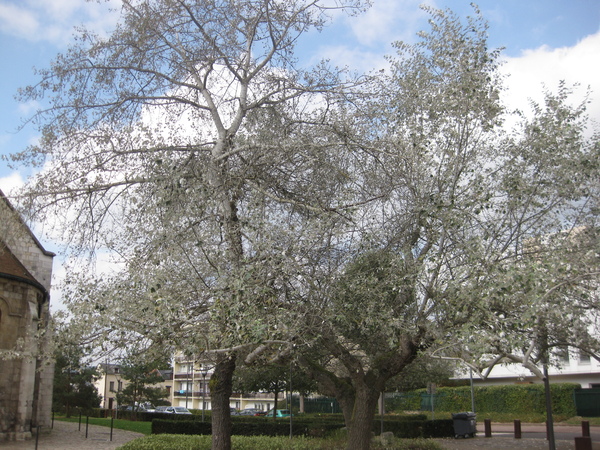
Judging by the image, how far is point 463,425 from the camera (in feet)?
80.4

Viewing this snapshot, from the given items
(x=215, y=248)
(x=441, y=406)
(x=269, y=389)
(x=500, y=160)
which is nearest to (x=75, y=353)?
(x=215, y=248)

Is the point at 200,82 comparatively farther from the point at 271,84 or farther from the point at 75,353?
the point at 75,353

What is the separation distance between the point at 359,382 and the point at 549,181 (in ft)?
18.2

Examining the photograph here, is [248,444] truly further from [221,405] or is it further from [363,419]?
[363,419]

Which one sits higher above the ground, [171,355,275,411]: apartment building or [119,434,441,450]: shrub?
[119,434,441,450]: shrub

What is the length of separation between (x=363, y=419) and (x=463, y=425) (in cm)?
1492

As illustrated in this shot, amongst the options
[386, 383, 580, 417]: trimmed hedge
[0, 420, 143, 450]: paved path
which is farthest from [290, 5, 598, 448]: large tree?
[386, 383, 580, 417]: trimmed hedge

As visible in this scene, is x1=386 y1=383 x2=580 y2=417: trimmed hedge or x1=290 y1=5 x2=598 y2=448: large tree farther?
x1=386 y1=383 x2=580 y2=417: trimmed hedge

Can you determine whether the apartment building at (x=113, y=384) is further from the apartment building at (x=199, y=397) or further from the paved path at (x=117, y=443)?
the paved path at (x=117, y=443)

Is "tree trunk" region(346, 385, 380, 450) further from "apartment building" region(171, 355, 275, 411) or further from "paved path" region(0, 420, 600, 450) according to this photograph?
"apartment building" region(171, 355, 275, 411)

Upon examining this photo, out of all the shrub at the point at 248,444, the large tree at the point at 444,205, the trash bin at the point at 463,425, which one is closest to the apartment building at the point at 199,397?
the trash bin at the point at 463,425

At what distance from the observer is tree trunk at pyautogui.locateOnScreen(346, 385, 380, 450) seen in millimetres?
11562

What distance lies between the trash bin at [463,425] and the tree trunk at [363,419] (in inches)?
577

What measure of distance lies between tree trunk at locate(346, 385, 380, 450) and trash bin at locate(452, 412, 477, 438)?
48.1 feet
